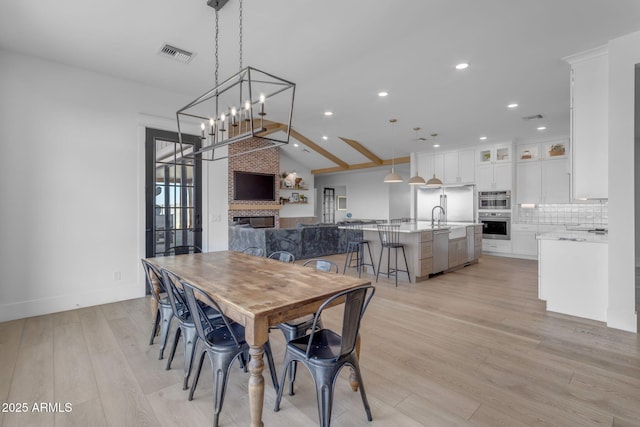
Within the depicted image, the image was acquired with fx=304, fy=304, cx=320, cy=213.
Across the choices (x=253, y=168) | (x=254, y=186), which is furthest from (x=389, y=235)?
(x=253, y=168)

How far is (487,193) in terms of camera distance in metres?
7.55

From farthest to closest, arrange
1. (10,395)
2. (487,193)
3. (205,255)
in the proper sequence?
(487,193), (205,255), (10,395)

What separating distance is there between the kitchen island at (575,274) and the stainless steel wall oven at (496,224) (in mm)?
3858

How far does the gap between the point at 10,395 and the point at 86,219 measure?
2.33 metres

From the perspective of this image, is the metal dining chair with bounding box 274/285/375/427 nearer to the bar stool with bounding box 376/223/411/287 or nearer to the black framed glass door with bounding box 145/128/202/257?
the black framed glass door with bounding box 145/128/202/257

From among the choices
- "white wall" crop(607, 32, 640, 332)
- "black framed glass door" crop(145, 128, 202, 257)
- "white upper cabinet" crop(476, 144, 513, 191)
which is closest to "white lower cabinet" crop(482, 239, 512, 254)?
"white upper cabinet" crop(476, 144, 513, 191)

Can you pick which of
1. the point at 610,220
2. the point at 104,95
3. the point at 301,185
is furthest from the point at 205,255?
the point at 301,185

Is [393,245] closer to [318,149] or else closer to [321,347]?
[321,347]

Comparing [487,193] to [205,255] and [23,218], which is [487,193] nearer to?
[205,255]

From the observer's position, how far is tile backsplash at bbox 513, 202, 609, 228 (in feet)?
21.2

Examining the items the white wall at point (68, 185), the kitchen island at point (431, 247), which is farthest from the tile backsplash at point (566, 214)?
the white wall at point (68, 185)

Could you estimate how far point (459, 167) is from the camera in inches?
318

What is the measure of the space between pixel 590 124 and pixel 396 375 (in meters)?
3.46

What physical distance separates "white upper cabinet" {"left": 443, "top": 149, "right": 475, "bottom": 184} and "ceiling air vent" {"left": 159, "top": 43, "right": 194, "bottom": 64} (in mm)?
6904
